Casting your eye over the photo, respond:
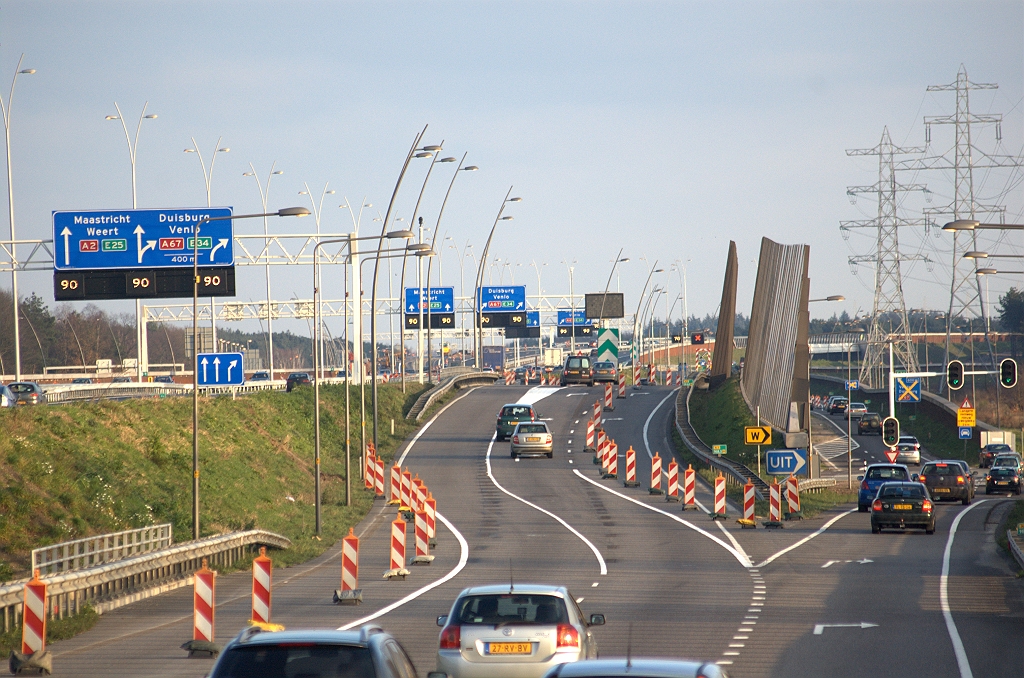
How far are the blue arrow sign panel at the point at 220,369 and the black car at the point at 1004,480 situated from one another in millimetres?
34638

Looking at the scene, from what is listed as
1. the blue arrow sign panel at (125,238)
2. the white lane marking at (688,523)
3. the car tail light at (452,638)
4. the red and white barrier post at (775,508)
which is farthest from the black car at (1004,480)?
the car tail light at (452,638)

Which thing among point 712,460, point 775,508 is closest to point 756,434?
point 775,508

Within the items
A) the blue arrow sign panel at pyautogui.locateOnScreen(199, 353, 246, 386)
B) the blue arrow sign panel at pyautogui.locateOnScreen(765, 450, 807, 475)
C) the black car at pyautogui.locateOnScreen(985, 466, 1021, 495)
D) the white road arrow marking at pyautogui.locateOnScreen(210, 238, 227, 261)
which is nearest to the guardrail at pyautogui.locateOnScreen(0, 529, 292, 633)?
the blue arrow sign panel at pyautogui.locateOnScreen(199, 353, 246, 386)

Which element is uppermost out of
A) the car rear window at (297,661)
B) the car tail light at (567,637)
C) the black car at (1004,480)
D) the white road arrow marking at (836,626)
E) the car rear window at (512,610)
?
the car rear window at (297,661)

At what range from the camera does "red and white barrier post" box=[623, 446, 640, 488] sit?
45.9 metres

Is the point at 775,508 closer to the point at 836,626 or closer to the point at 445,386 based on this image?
the point at 836,626

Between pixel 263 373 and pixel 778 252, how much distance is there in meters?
57.3

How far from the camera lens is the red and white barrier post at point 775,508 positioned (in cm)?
3559

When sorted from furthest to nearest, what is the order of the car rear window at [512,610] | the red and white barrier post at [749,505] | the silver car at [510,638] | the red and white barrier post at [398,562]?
the red and white barrier post at [749,505]
the red and white barrier post at [398,562]
the car rear window at [512,610]
the silver car at [510,638]

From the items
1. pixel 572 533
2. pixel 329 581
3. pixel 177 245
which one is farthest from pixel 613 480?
pixel 329 581

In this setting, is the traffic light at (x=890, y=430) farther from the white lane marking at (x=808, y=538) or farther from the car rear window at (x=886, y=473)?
the car rear window at (x=886, y=473)

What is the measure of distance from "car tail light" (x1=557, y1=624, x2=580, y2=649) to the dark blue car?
29916mm

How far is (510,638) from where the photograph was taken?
488 inches

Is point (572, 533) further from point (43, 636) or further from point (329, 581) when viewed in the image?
point (43, 636)
